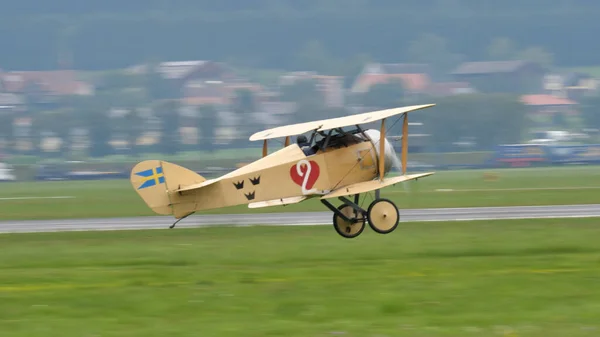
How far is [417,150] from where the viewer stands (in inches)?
3760

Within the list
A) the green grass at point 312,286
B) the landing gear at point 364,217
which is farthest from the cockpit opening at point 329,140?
the green grass at point 312,286

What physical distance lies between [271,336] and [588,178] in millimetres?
53761

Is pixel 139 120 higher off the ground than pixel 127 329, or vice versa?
pixel 139 120

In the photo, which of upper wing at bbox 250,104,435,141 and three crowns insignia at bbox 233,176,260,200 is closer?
three crowns insignia at bbox 233,176,260,200

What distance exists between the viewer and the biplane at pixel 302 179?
25.1 metres

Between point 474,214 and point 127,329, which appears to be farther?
point 474,214

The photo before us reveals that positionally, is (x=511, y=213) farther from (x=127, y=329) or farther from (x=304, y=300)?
(x=127, y=329)

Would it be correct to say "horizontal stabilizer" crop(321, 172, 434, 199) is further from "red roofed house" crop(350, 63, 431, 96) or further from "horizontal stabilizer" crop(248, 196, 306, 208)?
"red roofed house" crop(350, 63, 431, 96)

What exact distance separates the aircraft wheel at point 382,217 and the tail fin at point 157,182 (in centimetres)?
469

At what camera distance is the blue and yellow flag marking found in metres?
25.0

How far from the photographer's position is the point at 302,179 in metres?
25.4

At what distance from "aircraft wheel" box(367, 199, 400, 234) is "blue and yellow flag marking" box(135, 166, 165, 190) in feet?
16.7

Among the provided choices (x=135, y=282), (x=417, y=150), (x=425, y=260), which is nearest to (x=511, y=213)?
(x=425, y=260)

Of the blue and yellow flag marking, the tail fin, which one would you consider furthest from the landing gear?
the blue and yellow flag marking
